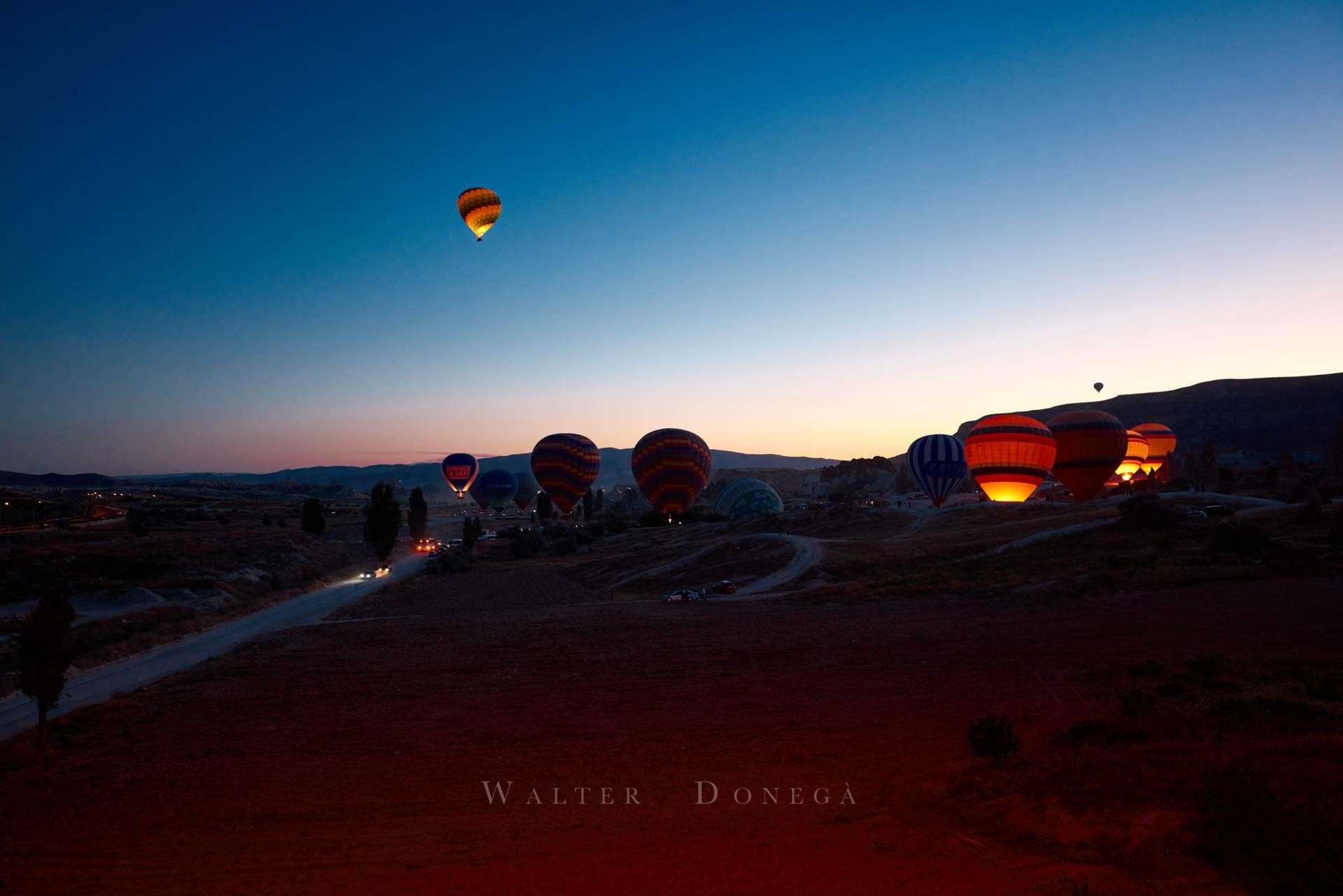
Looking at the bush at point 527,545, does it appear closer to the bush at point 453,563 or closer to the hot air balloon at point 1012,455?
the bush at point 453,563

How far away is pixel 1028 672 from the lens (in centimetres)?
1579

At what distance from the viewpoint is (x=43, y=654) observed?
572 inches

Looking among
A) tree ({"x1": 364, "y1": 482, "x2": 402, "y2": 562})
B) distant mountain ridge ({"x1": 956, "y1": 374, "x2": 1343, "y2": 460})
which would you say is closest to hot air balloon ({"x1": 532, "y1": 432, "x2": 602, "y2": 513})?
tree ({"x1": 364, "y1": 482, "x2": 402, "y2": 562})

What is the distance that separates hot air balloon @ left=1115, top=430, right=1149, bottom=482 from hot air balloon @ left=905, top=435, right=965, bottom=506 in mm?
25433

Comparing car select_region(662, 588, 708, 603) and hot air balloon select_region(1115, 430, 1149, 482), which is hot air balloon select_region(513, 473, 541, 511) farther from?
car select_region(662, 588, 708, 603)

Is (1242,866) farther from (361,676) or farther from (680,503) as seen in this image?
(680,503)

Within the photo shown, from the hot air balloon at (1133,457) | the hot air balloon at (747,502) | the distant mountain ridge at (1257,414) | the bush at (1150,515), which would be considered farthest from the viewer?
the distant mountain ridge at (1257,414)

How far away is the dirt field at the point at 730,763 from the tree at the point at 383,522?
1363 inches

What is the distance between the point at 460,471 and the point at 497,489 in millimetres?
6081

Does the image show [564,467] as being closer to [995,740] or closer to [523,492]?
[523,492]

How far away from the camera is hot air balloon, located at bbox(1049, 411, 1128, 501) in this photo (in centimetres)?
4997

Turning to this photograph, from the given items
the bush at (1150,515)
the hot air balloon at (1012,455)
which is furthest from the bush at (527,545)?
the bush at (1150,515)

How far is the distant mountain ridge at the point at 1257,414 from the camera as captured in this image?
403 ft

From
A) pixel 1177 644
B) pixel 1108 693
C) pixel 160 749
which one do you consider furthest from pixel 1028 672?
pixel 160 749
